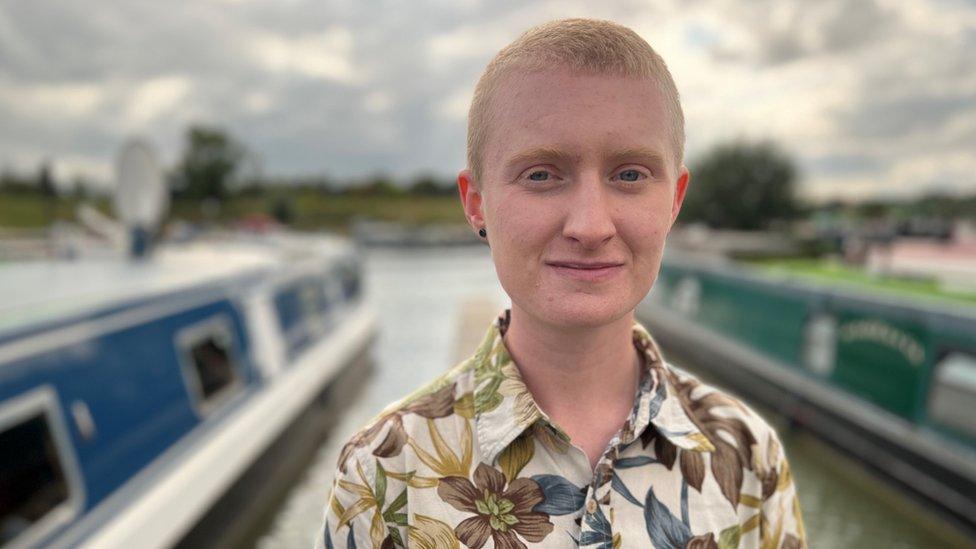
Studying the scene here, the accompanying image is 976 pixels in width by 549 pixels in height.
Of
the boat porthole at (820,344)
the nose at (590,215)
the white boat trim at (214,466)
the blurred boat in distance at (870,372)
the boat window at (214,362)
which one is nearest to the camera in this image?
the nose at (590,215)

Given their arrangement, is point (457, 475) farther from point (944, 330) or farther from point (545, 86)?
point (944, 330)

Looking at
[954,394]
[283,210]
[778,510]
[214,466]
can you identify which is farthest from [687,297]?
[283,210]

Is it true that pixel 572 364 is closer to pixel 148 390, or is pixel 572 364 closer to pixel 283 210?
pixel 148 390

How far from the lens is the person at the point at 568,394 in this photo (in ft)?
4.17

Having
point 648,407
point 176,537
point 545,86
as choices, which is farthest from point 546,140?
point 176,537

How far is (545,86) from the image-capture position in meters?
1.27

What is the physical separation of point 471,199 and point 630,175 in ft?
1.08

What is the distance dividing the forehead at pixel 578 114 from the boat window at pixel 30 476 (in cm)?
424

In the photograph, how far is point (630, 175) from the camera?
1294 millimetres

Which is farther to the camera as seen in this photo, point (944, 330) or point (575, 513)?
point (944, 330)

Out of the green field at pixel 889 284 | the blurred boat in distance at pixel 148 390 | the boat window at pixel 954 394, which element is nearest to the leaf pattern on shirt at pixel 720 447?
the blurred boat in distance at pixel 148 390

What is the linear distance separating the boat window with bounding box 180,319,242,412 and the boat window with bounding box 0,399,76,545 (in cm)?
192

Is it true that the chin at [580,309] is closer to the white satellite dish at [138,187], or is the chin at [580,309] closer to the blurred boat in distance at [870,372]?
the blurred boat in distance at [870,372]

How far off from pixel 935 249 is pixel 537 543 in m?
27.8
